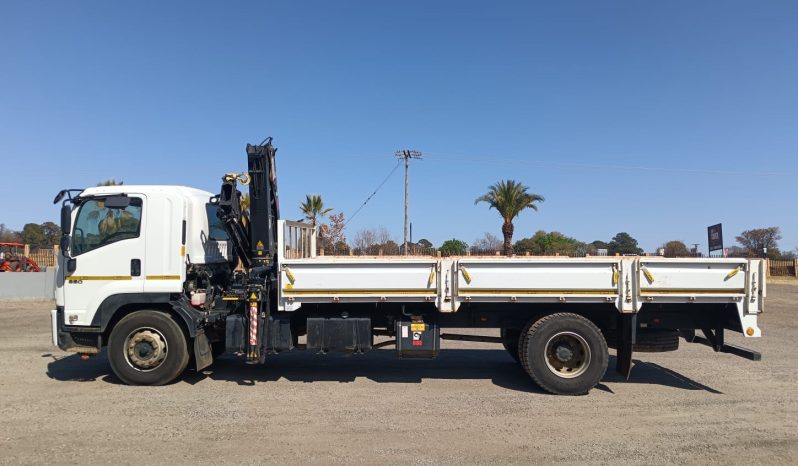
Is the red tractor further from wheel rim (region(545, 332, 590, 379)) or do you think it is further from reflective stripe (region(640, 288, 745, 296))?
reflective stripe (region(640, 288, 745, 296))

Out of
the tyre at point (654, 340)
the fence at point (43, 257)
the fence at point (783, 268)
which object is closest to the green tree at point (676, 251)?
the tyre at point (654, 340)

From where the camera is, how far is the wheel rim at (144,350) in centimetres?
679

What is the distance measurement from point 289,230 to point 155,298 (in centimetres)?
213

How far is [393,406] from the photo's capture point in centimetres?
603

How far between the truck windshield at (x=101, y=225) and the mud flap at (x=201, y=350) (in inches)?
68.1

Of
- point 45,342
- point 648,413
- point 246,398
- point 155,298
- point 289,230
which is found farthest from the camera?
point 45,342

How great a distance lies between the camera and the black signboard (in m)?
25.5

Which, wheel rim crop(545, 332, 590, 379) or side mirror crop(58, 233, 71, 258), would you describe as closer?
wheel rim crop(545, 332, 590, 379)

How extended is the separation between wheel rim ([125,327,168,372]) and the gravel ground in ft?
1.19

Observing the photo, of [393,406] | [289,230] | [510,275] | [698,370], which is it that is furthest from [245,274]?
[698,370]

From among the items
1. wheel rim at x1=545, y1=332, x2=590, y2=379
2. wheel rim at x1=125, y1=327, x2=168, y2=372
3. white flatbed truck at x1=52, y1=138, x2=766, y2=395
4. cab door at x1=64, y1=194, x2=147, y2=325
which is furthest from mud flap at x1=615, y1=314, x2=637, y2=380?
cab door at x1=64, y1=194, x2=147, y2=325

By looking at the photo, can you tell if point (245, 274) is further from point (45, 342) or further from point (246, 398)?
point (45, 342)

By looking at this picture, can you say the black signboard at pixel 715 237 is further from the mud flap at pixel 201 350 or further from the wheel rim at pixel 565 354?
the mud flap at pixel 201 350

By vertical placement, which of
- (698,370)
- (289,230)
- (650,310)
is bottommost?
(698,370)
